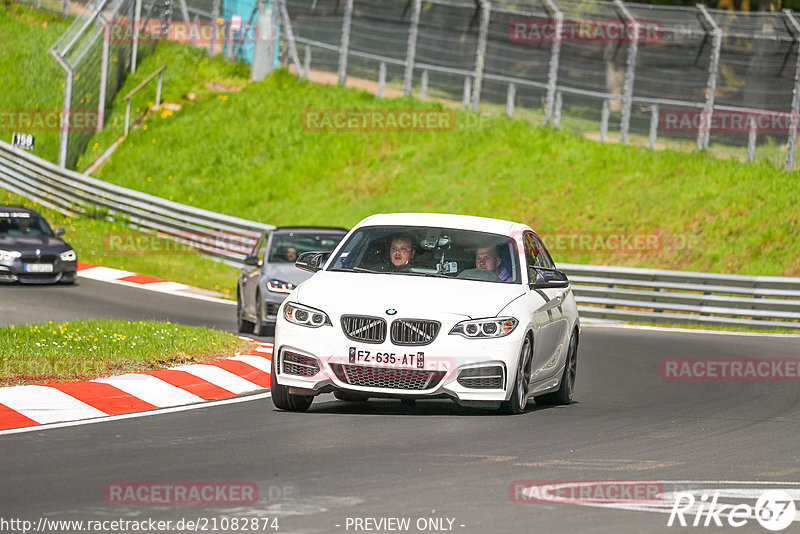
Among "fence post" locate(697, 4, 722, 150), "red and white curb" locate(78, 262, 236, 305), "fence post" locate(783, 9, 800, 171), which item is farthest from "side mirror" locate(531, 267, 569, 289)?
"fence post" locate(697, 4, 722, 150)

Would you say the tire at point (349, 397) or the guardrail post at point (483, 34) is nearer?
the tire at point (349, 397)

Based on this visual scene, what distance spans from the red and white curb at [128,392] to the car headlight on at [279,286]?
5176 mm

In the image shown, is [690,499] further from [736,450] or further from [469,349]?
[469,349]

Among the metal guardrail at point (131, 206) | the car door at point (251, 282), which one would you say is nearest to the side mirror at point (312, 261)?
the car door at point (251, 282)

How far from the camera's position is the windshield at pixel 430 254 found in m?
11.5

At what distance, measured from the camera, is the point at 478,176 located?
35688mm

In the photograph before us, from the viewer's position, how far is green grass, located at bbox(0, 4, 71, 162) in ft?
143

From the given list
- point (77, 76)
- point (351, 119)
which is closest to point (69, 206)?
point (77, 76)

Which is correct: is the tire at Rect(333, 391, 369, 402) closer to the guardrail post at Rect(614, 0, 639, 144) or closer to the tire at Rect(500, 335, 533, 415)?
the tire at Rect(500, 335, 533, 415)
